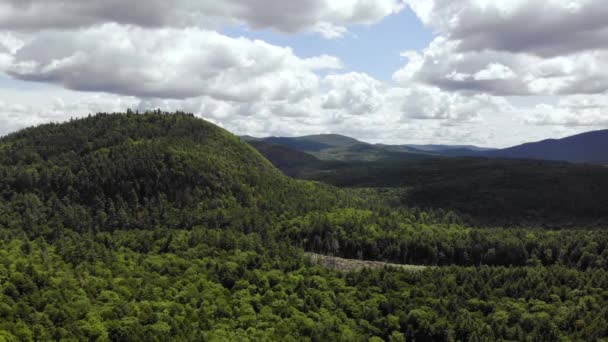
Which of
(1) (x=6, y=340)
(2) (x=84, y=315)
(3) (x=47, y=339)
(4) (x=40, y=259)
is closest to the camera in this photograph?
(1) (x=6, y=340)

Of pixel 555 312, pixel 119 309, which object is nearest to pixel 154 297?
pixel 119 309

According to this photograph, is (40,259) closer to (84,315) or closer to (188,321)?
(84,315)

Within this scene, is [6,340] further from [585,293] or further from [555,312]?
[585,293]

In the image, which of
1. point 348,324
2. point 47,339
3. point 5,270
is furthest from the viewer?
point 348,324

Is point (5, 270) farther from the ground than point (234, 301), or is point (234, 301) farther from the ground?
point (5, 270)

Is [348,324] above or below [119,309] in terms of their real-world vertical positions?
below

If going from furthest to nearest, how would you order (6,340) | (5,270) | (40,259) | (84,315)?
(40,259) < (5,270) < (84,315) < (6,340)

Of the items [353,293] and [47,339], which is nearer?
[47,339]

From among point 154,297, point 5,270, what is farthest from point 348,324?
point 5,270

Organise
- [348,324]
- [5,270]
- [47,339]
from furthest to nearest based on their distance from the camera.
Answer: [348,324] < [5,270] < [47,339]
